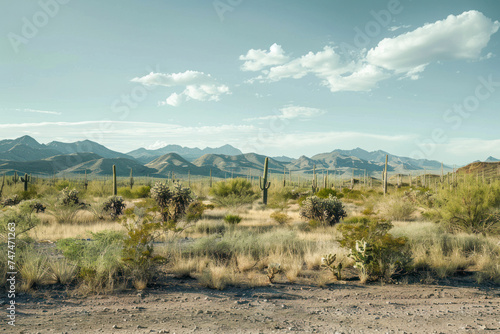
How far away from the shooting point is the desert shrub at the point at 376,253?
287 inches

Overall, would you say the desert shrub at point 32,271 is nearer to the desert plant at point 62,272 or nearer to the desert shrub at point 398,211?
the desert plant at point 62,272

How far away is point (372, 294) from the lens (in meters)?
6.40

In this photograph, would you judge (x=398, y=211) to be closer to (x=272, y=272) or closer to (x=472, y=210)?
(x=472, y=210)

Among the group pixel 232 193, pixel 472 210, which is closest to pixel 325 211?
pixel 472 210

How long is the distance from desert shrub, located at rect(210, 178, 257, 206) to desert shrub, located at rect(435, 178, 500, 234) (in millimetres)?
13173

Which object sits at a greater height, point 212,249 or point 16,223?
point 16,223

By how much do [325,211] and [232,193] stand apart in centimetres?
979

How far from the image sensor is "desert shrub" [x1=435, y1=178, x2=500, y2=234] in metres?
11.2

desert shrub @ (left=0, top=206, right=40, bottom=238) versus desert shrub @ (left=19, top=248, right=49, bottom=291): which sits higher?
desert shrub @ (left=0, top=206, right=40, bottom=238)

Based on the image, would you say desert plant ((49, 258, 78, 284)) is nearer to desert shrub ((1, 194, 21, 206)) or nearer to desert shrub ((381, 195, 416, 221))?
desert shrub ((381, 195, 416, 221))

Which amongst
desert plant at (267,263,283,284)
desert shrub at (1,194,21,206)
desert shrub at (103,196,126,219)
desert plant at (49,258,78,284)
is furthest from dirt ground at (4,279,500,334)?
desert shrub at (1,194,21,206)

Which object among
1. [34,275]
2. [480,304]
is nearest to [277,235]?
[480,304]

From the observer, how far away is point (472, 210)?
37.3 ft

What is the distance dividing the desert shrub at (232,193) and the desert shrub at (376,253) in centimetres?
1461
